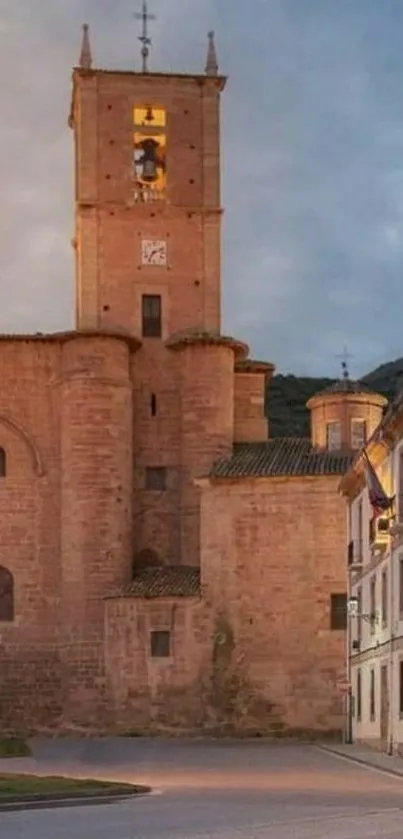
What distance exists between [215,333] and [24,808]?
32.6m

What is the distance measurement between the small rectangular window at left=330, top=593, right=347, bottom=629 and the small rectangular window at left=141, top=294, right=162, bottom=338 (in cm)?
1080

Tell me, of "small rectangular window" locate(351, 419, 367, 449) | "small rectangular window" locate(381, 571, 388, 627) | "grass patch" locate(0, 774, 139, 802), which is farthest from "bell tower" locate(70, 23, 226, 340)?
"grass patch" locate(0, 774, 139, 802)

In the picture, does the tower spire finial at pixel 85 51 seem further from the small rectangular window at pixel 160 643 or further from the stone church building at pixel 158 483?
the small rectangular window at pixel 160 643

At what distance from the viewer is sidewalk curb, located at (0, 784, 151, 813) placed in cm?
1780

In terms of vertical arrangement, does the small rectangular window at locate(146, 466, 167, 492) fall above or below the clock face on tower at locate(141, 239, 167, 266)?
below

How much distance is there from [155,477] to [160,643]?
20.8 feet

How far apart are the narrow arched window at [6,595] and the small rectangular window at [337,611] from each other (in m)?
10.0

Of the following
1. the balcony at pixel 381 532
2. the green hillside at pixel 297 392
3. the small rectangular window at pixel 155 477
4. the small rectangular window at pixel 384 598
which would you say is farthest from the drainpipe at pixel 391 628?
the green hillside at pixel 297 392

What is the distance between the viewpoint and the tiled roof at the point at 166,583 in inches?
1768

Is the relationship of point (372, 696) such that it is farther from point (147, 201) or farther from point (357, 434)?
point (147, 201)

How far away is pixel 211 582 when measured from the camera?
44969 mm

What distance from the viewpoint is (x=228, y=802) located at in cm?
1866

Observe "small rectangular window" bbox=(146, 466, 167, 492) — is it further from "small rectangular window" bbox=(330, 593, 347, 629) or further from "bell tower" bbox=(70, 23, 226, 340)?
"small rectangular window" bbox=(330, 593, 347, 629)

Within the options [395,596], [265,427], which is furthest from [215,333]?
[395,596]
